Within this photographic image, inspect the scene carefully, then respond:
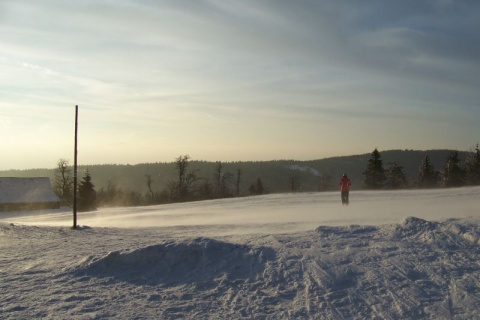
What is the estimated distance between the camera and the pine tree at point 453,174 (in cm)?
6469

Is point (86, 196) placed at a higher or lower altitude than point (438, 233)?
lower

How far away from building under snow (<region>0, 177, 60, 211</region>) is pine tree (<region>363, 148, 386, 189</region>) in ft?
149

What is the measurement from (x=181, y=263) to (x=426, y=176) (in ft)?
227

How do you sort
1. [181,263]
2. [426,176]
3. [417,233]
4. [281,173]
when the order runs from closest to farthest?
1. [181,263]
2. [417,233]
3. [426,176]
4. [281,173]

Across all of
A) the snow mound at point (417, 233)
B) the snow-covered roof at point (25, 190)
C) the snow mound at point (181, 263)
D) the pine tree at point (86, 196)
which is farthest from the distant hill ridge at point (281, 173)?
the snow mound at point (181, 263)

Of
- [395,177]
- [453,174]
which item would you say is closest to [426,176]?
[395,177]

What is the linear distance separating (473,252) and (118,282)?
747 cm

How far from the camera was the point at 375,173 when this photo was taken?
68.1 meters

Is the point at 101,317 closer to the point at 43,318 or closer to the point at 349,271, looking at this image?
the point at 43,318

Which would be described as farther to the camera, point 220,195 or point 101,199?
point 101,199

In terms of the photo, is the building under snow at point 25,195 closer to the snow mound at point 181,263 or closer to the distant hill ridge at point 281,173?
the snow mound at point 181,263

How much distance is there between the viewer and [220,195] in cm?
9300

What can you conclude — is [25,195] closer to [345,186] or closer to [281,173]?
[345,186]

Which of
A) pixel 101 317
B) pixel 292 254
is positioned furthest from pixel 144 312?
pixel 292 254
